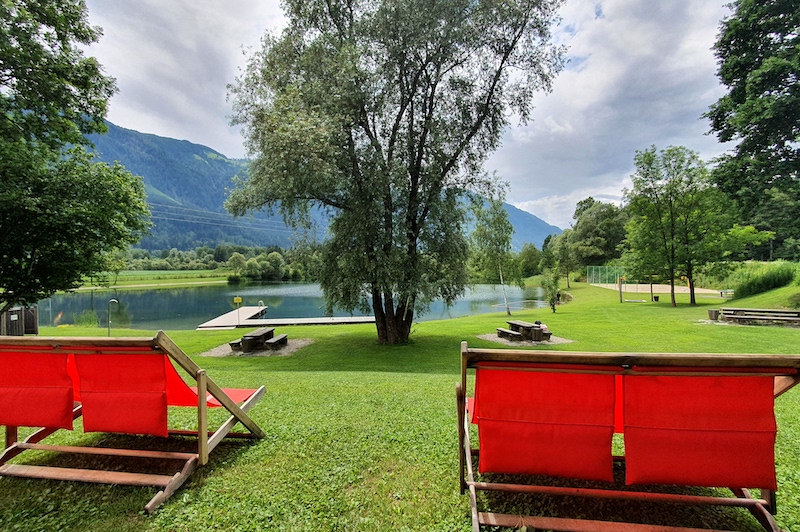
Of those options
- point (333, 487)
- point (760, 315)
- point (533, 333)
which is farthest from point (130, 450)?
point (760, 315)

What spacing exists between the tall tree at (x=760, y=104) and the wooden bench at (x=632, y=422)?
23471mm

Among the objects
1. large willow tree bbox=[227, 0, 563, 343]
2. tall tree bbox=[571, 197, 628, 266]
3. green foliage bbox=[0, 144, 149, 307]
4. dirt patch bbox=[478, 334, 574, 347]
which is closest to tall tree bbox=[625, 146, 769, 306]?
dirt patch bbox=[478, 334, 574, 347]

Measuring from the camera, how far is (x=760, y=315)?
14430 millimetres

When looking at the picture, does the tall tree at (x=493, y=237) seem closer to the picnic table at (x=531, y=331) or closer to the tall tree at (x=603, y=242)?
the picnic table at (x=531, y=331)

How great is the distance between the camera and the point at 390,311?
43.7 feet

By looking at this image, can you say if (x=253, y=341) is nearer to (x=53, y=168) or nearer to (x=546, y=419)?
(x=53, y=168)

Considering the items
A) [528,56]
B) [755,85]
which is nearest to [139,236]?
[528,56]

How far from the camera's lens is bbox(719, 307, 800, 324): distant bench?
13843mm

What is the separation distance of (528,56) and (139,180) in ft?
50.3

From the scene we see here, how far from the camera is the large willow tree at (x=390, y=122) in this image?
11359mm

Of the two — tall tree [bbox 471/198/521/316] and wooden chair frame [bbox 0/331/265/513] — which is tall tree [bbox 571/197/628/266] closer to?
tall tree [bbox 471/198/521/316]

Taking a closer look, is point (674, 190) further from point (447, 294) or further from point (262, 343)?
point (262, 343)

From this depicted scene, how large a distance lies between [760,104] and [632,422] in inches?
977

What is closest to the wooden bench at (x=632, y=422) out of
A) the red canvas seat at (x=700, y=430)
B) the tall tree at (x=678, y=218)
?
the red canvas seat at (x=700, y=430)
